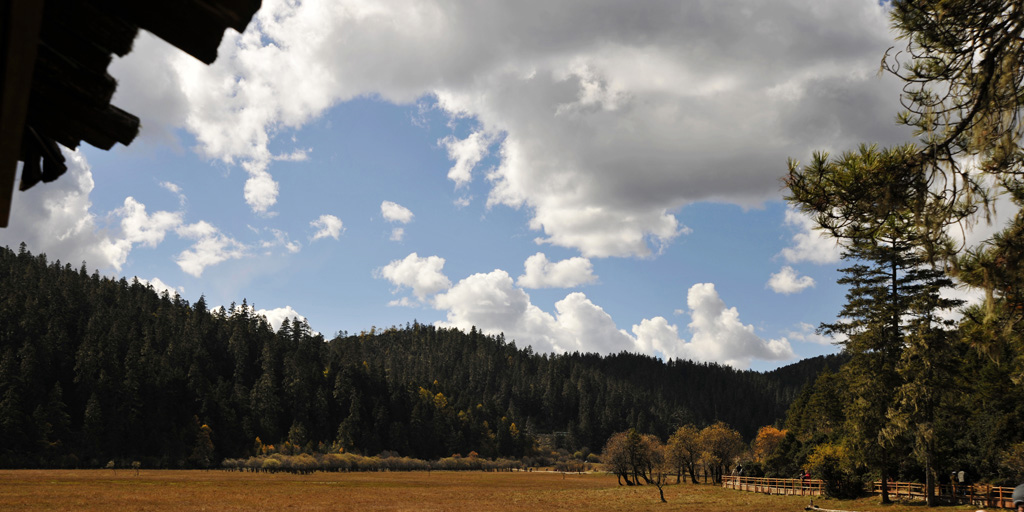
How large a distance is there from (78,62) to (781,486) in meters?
63.1

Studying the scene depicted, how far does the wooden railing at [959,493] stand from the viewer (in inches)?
1378

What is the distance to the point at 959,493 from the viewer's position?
39.5 metres

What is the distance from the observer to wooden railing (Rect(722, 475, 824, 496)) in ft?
174

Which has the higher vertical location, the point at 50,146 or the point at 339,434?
the point at 50,146

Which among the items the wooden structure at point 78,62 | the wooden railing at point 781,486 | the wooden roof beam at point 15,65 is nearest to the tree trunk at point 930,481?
the wooden railing at point 781,486

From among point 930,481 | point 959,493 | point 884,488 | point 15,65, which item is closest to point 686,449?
point 884,488

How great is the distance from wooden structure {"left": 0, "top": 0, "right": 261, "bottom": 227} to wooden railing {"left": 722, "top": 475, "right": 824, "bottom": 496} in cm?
5581

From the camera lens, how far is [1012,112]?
9.87m

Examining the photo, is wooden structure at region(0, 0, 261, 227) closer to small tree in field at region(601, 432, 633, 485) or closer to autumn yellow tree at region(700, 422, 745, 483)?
autumn yellow tree at region(700, 422, 745, 483)

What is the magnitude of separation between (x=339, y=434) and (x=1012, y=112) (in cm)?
16228

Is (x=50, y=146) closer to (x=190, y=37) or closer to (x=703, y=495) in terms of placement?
(x=190, y=37)

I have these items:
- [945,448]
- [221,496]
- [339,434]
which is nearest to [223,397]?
[339,434]

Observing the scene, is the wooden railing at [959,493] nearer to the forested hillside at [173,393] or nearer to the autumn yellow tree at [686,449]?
the autumn yellow tree at [686,449]

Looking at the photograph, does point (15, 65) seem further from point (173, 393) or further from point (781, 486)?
point (173, 393)
